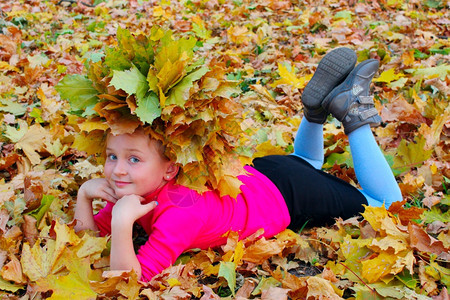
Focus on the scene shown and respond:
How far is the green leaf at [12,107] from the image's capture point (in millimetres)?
3559

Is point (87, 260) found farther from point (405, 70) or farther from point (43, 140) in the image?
point (405, 70)

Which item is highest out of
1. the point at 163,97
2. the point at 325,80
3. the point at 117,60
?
the point at 117,60

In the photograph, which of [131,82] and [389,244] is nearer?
[131,82]

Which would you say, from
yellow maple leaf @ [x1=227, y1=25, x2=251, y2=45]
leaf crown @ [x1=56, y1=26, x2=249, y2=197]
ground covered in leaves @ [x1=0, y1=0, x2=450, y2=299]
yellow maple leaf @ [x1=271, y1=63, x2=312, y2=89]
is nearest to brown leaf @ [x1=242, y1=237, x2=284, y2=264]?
ground covered in leaves @ [x1=0, y1=0, x2=450, y2=299]

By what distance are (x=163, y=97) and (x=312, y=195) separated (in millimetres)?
1106

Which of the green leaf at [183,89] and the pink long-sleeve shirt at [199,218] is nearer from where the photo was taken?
the green leaf at [183,89]

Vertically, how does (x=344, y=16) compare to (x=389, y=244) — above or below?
above

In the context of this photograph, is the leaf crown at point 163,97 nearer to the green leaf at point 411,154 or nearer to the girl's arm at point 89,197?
the girl's arm at point 89,197

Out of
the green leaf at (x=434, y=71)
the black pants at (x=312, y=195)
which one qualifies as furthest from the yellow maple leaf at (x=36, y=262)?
the green leaf at (x=434, y=71)

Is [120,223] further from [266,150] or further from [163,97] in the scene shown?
[266,150]

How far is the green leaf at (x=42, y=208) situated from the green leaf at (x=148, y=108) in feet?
3.04

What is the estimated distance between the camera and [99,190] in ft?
7.04

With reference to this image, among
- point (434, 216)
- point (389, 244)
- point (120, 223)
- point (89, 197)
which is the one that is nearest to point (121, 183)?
point (120, 223)

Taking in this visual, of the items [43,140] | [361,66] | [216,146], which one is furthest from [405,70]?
[43,140]
